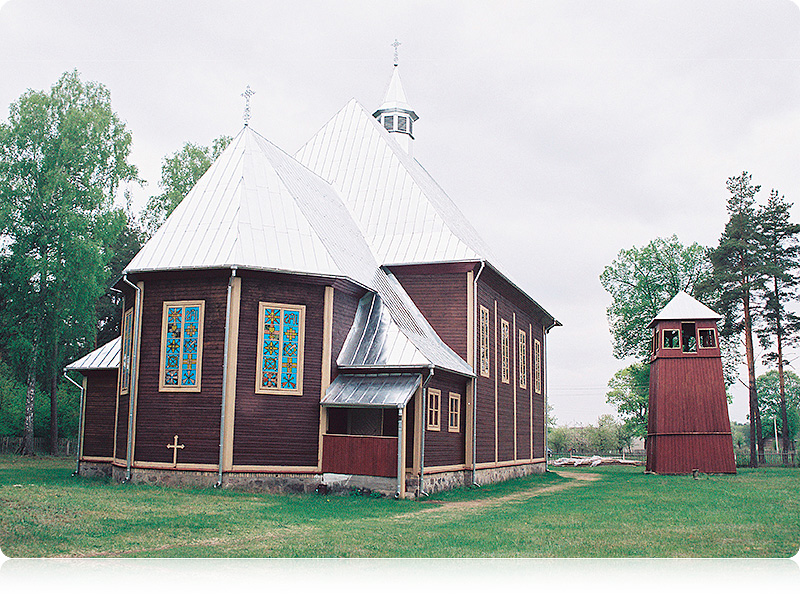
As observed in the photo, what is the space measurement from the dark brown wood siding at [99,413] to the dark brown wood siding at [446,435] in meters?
9.47

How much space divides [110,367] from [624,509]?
49.4 ft

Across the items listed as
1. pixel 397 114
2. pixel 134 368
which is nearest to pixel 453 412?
pixel 134 368

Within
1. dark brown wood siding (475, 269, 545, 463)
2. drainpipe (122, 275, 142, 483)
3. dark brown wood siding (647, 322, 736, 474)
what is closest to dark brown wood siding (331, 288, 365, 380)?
dark brown wood siding (475, 269, 545, 463)

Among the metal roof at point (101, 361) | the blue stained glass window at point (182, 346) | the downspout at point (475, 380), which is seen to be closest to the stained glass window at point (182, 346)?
the blue stained glass window at point (182, 346)

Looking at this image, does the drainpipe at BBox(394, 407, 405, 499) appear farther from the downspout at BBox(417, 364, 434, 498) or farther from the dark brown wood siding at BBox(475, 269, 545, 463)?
the dark brown wood siding at BBox(475, 269, 545, 463)

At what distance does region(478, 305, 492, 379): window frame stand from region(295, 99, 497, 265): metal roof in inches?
78.8

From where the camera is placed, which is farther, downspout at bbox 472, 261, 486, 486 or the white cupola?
the white cupola

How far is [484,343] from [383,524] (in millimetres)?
11098

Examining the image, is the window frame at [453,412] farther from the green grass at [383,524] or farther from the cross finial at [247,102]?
the cross finial at [247,102]

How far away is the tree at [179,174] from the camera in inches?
1586

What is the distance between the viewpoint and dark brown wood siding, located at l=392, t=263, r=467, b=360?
73.4ft

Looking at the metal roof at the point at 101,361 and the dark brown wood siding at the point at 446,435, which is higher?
the metal roof at the point at 101,361

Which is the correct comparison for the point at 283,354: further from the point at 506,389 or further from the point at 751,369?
the point at 751,369

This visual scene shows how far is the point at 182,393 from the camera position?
1817 cm
